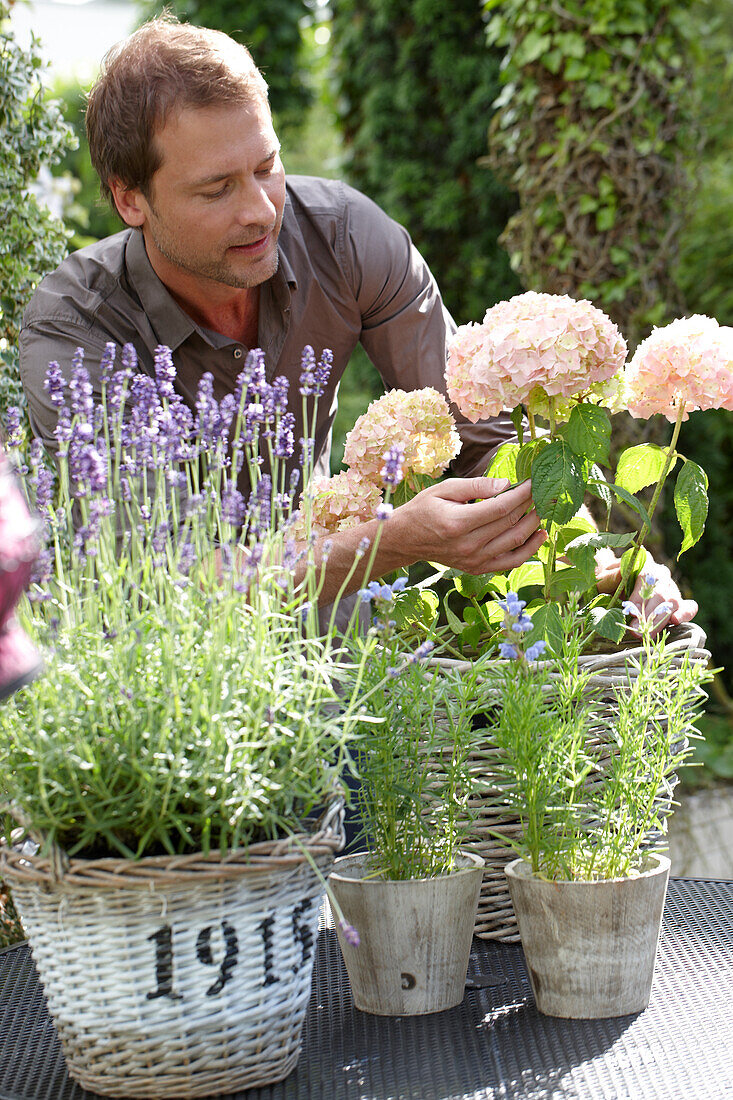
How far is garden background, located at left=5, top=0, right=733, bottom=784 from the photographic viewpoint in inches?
118

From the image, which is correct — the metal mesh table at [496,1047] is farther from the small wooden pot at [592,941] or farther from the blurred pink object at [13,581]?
the blurred pink object at [13,581]

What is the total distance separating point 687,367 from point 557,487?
24 centimetres

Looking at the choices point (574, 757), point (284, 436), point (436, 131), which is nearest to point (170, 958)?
point (574, 757)

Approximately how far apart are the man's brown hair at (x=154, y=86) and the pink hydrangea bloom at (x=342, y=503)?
0.74 m

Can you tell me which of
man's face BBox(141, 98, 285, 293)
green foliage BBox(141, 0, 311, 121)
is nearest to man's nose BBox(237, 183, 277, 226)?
man's face BBox(141, 98, 285, 293)

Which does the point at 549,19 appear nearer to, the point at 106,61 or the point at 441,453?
the point at 106,61

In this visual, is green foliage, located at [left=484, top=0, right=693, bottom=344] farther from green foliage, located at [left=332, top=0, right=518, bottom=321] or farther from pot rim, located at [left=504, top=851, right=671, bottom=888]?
pot rim, located at [left=504, top=851, right=671, bottom=888]

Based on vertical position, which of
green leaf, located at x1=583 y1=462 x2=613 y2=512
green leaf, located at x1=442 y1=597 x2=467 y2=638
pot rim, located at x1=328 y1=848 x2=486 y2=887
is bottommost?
pot rim, located at x1=328 y1=848 x2=486 y2=887

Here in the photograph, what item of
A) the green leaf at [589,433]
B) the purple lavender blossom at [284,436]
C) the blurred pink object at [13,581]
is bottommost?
the green leaf at [589,433]

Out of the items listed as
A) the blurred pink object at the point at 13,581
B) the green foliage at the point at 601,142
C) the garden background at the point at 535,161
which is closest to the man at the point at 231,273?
the garden background at the point at 535,161

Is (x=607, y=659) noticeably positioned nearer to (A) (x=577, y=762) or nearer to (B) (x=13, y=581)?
(A) (x=577, y=762)

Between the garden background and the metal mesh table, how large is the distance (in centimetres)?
131

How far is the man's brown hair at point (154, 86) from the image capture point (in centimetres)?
183

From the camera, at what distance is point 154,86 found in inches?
73.4
